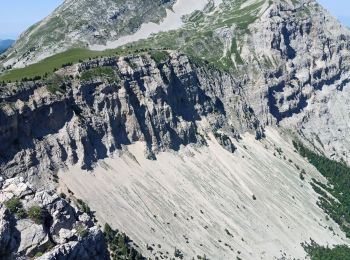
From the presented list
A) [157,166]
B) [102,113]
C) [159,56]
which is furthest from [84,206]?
[159,56]

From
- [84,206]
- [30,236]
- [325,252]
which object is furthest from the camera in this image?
[325,252]

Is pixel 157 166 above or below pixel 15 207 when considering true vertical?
below

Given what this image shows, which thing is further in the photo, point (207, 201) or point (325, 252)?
point (325, 252)

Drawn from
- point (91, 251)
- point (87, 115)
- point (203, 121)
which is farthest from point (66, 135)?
point (91, 251)

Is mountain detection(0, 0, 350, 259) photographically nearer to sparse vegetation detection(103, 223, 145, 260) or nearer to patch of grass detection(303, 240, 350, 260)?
sparse vegetation detection(103, 223, 145, 260)

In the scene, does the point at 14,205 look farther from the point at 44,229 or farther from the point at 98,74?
the point at 98,74

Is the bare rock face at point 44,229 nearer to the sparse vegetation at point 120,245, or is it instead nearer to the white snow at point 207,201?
the sparse vegetation at point 120,245

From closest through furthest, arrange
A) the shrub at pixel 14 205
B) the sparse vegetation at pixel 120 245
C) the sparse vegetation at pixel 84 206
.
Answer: the shrub at pixel 14 205 → the sparse vegetation at pixel 120 245 → the sparse vegetation at pixel 84 206

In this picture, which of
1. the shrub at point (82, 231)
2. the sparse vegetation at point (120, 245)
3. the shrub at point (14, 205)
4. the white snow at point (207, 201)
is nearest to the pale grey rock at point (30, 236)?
the shrub at point (14, 205)
